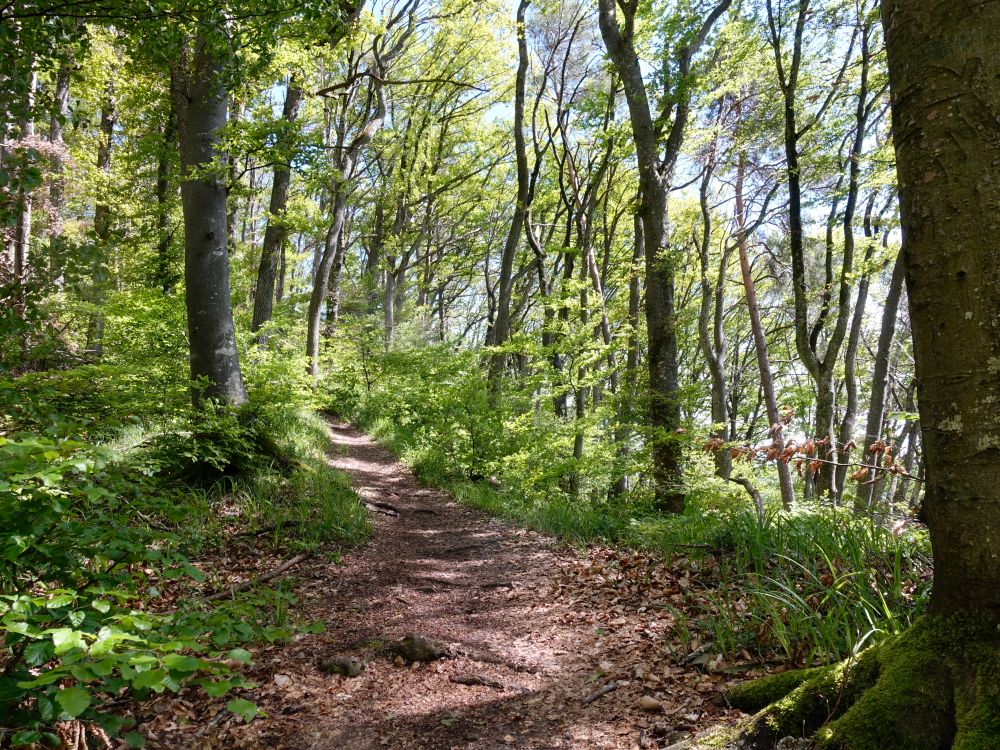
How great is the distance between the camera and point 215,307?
627 centimetres

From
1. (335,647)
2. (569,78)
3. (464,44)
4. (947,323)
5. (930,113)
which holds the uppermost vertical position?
(464,44)

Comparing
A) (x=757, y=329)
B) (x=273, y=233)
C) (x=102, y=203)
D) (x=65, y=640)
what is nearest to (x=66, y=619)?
(x=65, y=640)

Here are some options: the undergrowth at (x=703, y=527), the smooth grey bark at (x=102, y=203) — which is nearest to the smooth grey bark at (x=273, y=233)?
the smooth grey bark at (x=102, y=203)

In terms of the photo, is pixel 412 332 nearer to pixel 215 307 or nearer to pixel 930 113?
pixel 215 307

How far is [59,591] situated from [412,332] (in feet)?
47.9

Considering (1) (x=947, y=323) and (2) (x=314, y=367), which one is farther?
(2) (x=314, y=367)

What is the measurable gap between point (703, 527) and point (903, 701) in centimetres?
290

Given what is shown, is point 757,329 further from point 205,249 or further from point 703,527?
point 205,249

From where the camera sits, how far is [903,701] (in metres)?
1.80

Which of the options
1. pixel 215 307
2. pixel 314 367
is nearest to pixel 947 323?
pixel 215 307

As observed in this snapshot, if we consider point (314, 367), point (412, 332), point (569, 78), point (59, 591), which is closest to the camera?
point (59, 591)

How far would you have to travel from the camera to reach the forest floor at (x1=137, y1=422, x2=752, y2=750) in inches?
107

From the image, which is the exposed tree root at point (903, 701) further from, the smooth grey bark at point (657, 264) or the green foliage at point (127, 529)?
the smooth grey bark at point (657, 264)

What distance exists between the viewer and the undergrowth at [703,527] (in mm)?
2779
